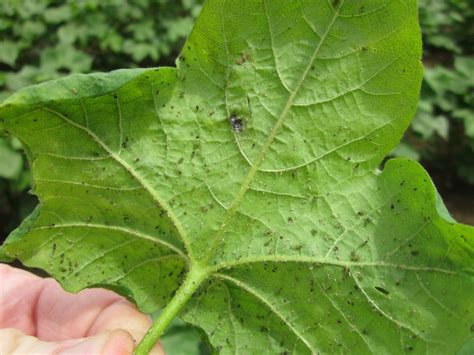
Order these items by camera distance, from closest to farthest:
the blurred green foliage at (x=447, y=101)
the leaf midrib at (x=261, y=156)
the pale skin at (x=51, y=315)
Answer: the leaf midrib at (x=261, y=156), the pale skin at (x=51, y=315), the blurred green foliage at (x=447, y=101)

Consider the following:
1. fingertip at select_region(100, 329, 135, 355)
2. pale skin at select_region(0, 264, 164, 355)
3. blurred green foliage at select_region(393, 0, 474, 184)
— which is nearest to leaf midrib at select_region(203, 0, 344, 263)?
fingertip at select_region(100, 329, 135, 355)

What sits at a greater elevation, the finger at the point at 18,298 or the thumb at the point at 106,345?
the thumb at the point at 106,345

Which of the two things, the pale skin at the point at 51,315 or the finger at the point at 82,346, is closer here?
the finger at the point at 82,346

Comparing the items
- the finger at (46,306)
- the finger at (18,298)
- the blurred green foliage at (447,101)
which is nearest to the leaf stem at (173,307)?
the finger at (46,306)

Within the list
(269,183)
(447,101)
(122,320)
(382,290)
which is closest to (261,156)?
(269,183)

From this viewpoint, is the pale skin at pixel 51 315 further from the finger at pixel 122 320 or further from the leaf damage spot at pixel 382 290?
the leaf damage spot at pixel 382 290

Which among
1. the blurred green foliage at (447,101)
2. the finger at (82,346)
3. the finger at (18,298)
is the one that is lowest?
the blurred green foliage at (447,101)

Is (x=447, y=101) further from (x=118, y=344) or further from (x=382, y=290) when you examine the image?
(x=118, y=344)
